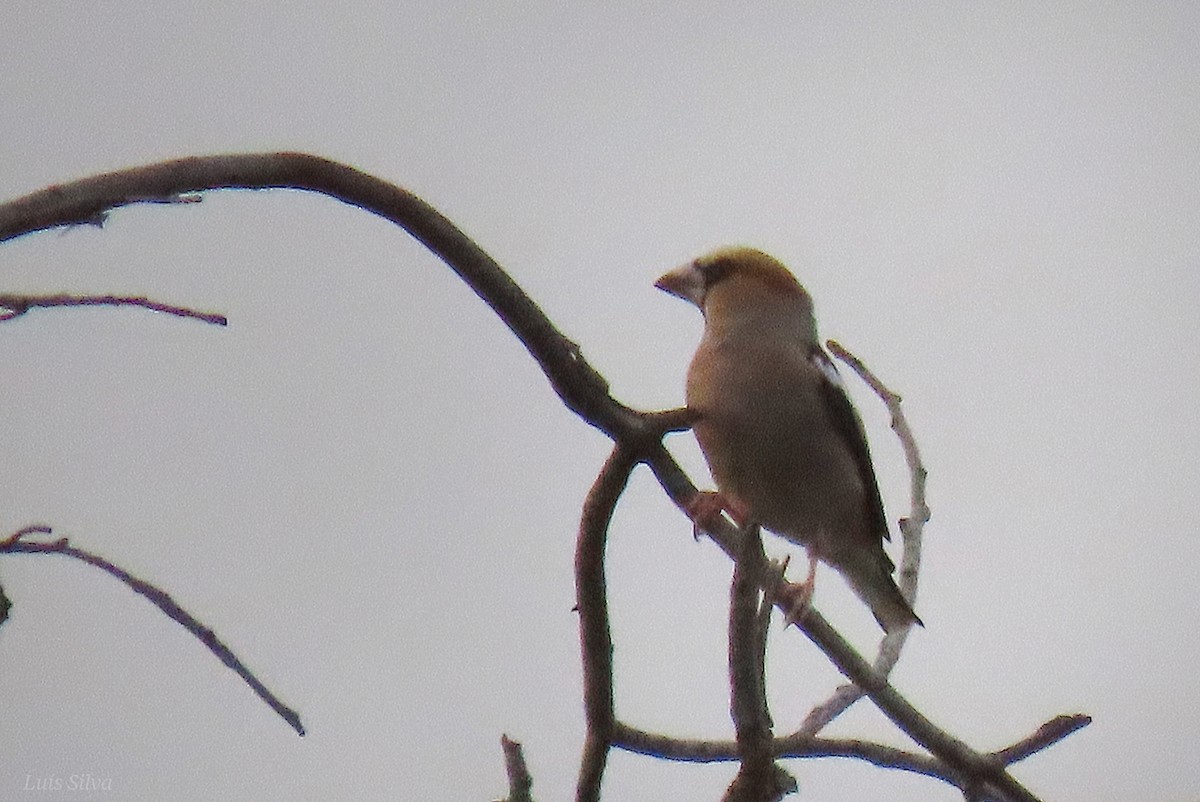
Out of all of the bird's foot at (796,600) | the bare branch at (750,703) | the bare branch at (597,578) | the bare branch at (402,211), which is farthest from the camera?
the bird's foot at (796,600)

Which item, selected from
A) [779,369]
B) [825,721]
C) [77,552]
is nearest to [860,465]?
[779,369]

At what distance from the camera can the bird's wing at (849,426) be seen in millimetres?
3447

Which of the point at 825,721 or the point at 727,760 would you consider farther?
the point at 825,721

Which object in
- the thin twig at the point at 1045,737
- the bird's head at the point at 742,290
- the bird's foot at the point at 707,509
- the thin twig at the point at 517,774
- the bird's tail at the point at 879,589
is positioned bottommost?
the thin twig at the point at 517,774

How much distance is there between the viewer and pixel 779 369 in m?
3.27

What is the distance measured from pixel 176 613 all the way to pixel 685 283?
2.06 m

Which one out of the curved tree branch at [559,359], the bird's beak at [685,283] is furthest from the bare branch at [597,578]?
the bird's beak at [685,283]

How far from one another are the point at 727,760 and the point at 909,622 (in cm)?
152

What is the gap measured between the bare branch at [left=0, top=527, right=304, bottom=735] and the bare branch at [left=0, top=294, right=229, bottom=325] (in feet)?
1.10

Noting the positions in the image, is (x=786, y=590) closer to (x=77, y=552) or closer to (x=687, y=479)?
(x=687, y=479)

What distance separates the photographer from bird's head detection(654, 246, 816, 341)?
3.42 m

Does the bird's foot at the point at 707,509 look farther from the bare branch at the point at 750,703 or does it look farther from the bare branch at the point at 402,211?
the bare branch at the point at 750,703

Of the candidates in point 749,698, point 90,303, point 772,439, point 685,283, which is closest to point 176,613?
point 90,303

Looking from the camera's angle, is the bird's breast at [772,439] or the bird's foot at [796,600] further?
the bird's breast at [772,439]
